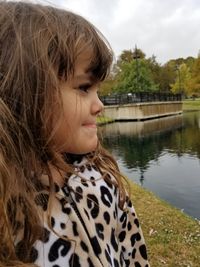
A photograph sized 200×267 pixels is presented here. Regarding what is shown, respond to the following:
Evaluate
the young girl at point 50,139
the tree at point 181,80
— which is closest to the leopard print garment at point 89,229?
the young girl at point 50,139

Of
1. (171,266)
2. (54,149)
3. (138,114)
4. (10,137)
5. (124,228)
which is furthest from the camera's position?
(138,114)

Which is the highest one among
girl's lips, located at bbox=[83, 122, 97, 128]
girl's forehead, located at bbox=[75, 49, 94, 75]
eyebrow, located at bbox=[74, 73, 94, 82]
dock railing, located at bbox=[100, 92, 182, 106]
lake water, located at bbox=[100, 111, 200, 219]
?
girl's forehead, located at bbox=[75, 49, 94, 75]

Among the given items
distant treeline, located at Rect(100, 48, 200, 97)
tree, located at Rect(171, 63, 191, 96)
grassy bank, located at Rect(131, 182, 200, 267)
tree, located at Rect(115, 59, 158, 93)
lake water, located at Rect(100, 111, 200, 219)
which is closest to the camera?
grassy bank, located at Rect(131, 182, 200, 267)

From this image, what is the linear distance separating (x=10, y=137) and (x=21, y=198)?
0.19 metres

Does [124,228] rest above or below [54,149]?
below

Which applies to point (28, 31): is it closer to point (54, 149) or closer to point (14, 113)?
point (14, 113)

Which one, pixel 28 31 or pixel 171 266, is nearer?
pixel 28 31

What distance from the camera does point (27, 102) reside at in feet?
3.70

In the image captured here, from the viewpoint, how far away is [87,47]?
4.06 feet

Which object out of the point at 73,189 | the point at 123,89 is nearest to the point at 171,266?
the point at 73,189

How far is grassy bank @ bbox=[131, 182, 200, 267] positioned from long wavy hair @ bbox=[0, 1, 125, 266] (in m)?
3.06

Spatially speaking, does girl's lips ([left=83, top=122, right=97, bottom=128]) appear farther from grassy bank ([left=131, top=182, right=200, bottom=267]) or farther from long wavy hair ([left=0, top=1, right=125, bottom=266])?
grassy bank ([left=131, top=182, right=200, bottom=267])

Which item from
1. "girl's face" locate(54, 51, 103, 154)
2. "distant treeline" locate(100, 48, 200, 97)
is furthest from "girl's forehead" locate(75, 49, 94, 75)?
"distant treeline" locate(100, 48, 200, 97)

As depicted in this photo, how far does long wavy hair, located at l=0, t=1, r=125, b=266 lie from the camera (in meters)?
1.09
